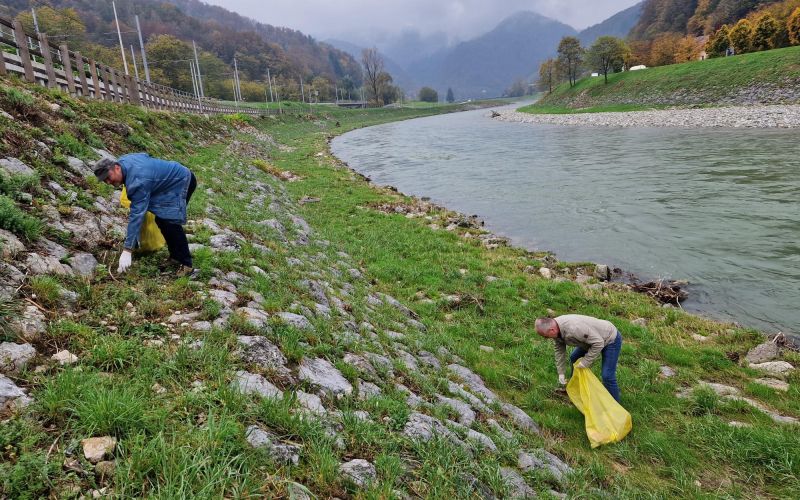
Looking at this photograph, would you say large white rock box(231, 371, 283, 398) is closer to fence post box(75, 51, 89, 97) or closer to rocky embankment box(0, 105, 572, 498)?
rocky embankment box(0, 105, 572, 498)

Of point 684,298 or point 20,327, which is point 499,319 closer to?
point 684,298

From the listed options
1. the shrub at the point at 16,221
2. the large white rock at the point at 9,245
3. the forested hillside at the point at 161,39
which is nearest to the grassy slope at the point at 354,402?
the large white rock at the point at 9,245

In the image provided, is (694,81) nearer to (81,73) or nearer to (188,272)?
(81,73)

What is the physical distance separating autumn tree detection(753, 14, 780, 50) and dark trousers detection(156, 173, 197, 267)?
330 feet

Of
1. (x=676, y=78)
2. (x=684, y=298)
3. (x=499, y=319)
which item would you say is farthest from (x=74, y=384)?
(x=676, y=78)

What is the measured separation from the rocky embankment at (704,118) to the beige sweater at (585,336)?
4644 cm

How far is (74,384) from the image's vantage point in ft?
13.6

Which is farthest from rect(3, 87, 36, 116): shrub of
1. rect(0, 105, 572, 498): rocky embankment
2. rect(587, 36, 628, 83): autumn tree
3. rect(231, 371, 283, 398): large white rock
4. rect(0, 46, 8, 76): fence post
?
rect(587, 36, 628, 83): autumn tree

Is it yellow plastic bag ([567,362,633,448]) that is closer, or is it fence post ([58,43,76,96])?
yellow plastic bag ([567,362,633,448])

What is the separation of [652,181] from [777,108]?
35396 millimetres

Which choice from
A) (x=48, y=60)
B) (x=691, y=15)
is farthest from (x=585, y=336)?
(x=691, y=15)

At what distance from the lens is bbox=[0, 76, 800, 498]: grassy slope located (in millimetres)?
3685

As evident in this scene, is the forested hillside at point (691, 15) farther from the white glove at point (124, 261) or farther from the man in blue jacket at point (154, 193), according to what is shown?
the white glove at point (124, 261)

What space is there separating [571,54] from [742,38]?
124ft
